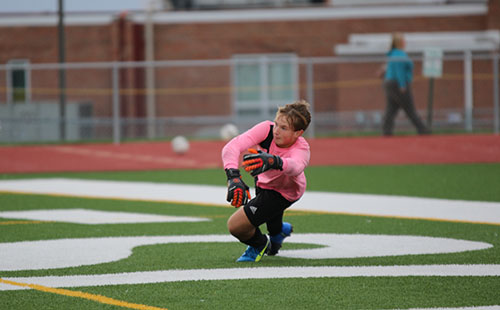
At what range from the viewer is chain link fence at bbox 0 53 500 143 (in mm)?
19906

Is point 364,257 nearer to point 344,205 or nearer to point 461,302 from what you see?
point 461,302

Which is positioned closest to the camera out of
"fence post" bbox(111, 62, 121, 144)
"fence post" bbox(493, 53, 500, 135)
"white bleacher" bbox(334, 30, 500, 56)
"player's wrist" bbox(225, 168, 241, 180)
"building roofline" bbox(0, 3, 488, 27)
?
"player's wrist" bbox(225, 168, 241, 180)

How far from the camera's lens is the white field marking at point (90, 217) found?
A: 7.68m

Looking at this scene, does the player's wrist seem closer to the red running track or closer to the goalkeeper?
the goalkeeper

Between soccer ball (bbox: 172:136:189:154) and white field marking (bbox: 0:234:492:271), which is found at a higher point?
soccer ball (bbox: 172:136:189:154)

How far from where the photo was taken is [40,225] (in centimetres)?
738

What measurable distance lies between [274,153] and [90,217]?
3121mm

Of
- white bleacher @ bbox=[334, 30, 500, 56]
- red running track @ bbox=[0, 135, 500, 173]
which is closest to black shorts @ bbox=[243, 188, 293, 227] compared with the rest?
red running track @ bbox=[0, 135, 500, 173]

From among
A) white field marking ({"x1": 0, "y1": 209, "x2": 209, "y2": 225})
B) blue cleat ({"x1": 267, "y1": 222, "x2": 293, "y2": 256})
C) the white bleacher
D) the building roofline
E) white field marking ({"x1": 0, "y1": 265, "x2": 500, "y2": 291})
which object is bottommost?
white field marking ({"x1": 0, "y1": 209, "x2": 209, "y2": 225})

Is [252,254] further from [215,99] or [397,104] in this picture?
[215,99]

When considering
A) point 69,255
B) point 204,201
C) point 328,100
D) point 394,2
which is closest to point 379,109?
point 328,100

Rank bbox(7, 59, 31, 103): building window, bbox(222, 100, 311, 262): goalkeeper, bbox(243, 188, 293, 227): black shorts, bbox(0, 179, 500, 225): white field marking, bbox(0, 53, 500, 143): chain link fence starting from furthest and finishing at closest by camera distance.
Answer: bbox(7, 59, 31, 103): building window → bbox(0, 53, 500, 143): chain link fence → bbox(0, 179, 500, 225): white field marking → bbox(243, 188, 293, 227): black shorts → bbox(222, 100, 311, 262): goalkeeper

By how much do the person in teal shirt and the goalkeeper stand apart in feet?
32.4

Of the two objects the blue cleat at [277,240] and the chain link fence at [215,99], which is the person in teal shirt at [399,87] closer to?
the chain link fence at [215,99]
